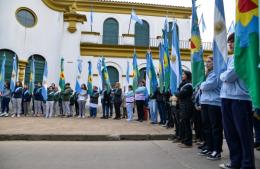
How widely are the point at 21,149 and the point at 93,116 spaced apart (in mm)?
11179

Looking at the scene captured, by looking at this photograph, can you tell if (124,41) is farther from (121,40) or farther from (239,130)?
(239,130)

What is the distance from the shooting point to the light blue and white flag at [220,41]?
529cm

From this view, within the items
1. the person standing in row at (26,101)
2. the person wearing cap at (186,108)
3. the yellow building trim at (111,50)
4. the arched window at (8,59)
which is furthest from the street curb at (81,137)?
the yellow building trim at (111,50)

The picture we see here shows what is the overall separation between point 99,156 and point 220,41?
3.20m

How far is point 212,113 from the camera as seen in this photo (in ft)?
21.4

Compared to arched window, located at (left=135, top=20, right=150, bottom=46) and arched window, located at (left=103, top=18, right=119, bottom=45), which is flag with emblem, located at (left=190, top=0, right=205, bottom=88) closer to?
arched window, located at (left=103, top=18, right=119, bottom=45)

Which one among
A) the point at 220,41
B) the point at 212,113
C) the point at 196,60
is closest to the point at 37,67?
the point at 196,60

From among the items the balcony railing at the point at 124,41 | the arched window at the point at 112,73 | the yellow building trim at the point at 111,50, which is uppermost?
the balcony railing at the point at 124,41

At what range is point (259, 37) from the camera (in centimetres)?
384

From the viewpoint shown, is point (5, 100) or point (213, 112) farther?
point (5, 100)

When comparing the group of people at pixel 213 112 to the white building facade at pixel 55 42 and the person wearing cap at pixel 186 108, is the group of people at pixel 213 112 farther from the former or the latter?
the white building facade at pixel 55 42

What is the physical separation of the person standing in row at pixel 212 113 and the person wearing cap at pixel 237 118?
936 millimetres

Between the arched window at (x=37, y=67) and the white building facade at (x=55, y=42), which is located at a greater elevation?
the white building facade at (x=55, y=42)

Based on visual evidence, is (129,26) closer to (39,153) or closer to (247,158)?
(39,153)
